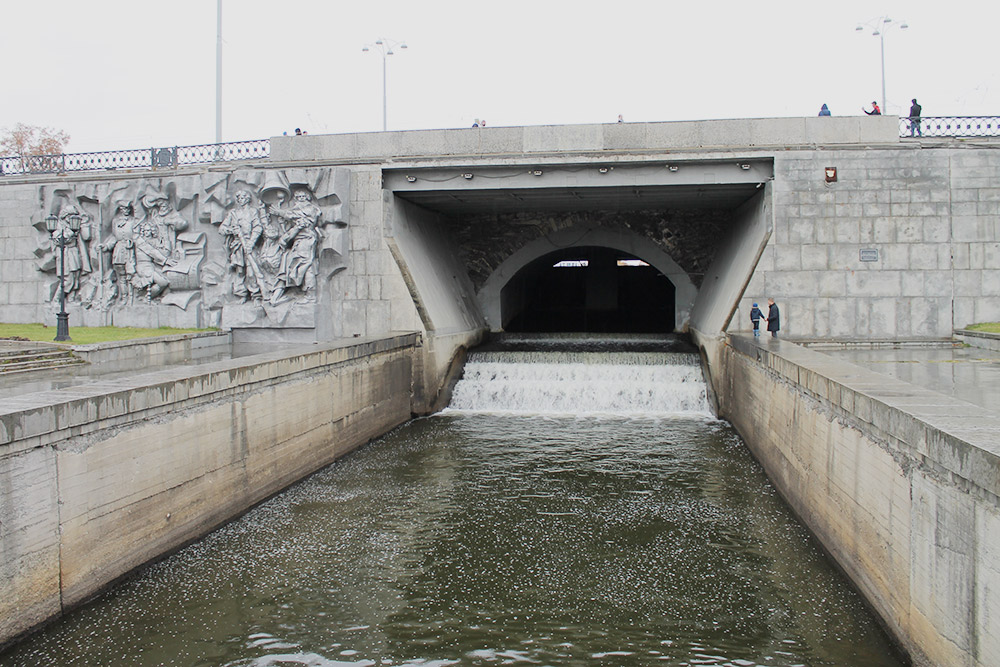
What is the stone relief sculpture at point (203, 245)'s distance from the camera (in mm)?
15891

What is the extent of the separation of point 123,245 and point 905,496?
52.6ft

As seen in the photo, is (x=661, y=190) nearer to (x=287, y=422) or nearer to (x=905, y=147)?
(x=905, y=147)

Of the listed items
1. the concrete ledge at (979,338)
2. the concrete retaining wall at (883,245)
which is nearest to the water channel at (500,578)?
the concrete retaining wall at (883,245)

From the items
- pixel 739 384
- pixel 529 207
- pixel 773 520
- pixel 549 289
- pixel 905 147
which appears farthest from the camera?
pixel 549 289

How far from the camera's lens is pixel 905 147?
14.6 m

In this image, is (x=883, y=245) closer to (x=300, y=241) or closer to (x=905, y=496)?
(x=905, y=496)

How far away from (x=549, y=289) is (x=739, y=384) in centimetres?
1825

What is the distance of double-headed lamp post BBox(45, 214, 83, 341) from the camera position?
13.9 m

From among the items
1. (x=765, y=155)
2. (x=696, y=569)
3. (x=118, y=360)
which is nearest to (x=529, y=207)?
(x=765, y=155)

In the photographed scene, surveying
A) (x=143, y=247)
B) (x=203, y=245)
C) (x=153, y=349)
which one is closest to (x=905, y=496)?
(x=153, y=349)

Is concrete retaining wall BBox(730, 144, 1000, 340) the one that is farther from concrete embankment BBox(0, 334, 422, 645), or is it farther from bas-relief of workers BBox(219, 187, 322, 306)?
concrete embankment BBox(0, 334, 422, 645)

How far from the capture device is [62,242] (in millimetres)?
15312

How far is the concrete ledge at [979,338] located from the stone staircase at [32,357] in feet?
48.9

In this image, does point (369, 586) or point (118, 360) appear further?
point (118, 360)
